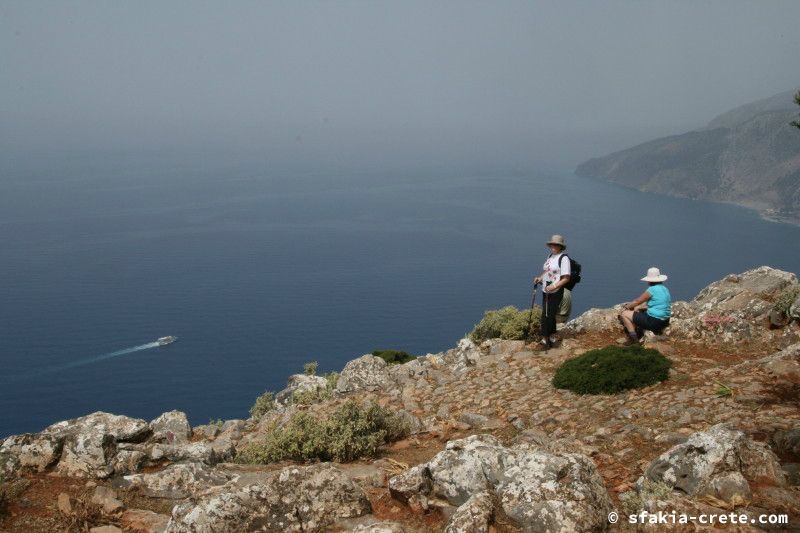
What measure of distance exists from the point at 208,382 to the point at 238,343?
1611 cm

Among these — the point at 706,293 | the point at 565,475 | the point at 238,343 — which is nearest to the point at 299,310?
the point at 238,343

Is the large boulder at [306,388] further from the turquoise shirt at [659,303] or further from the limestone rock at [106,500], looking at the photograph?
the turquoise shirt at [659,303]

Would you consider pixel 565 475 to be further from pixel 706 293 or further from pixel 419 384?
pixel 706 293

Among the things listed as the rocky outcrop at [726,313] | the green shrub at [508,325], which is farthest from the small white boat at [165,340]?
the rocky outcrop at [726,313]

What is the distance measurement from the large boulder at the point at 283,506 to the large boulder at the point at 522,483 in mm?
706

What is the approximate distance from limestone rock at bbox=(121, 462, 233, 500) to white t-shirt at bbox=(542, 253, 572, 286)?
9473mm

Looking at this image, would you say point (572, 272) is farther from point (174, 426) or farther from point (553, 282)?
point (174, 426)

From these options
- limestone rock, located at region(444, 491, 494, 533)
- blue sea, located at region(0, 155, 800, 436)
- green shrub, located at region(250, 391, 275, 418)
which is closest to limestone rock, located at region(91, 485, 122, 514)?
limestone rock, located at region(444, 491, 494, 533)

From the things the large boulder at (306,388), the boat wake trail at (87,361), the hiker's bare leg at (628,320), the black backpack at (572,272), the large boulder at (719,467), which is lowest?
the boat wake trail at (87,361)

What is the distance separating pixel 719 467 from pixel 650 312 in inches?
317

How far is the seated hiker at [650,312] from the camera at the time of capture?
541 inches

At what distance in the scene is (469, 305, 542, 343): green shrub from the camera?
676 inches

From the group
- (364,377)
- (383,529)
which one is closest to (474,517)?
(383,529)

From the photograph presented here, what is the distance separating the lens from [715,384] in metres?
10.1
